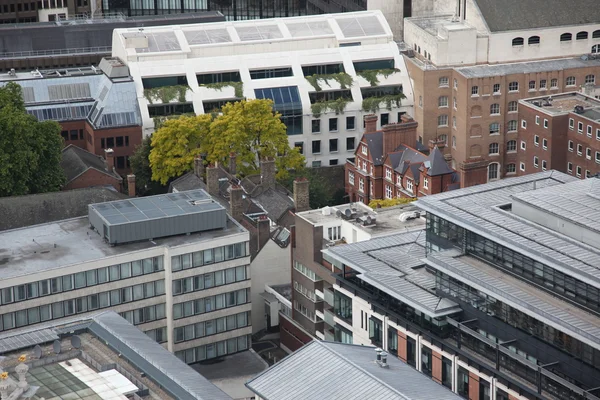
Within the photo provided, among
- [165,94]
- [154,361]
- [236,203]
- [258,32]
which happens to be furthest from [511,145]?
[154,361]

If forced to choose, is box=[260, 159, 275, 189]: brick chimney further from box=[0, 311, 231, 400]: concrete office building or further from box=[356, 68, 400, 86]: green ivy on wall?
box=[0, 311, 231, 400]: concrete office building

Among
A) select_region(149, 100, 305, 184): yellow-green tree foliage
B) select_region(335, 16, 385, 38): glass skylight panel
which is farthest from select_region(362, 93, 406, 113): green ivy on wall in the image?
select_region(149, 100, 305, 184): yellow-green tree foliage

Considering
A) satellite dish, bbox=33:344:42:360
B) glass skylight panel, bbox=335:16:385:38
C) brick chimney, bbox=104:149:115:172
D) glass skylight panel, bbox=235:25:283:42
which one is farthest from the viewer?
glass skylight panel, bbox=335:16:385:38

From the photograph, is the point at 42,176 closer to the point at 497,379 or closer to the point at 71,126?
the point at 71,126

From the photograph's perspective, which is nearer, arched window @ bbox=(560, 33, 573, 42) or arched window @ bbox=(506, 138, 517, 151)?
arched window @ bbox=(506, 138, 517, 151)

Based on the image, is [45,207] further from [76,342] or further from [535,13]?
[535,13]
